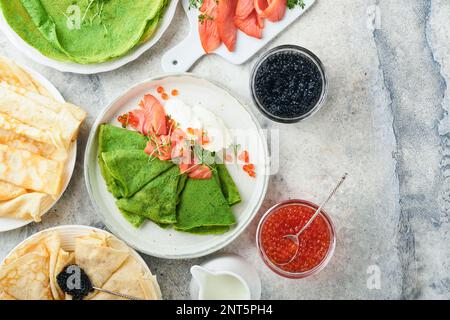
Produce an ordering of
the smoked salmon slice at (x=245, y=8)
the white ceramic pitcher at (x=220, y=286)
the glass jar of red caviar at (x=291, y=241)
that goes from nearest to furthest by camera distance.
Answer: the white ceramic pitcher at (x=220, y=286) < the glass jar of red caviar at (x=291, y=241) < the smoked salmon slice at (x=245, y=8)

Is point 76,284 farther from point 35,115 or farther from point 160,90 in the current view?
point 160,90

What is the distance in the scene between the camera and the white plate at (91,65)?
2.15m

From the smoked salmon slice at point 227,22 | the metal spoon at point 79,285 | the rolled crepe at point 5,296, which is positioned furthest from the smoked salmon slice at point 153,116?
the rolled crepe at point 5,296

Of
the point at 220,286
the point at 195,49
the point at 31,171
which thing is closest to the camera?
the point at 220,286

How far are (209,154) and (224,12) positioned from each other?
0.54m

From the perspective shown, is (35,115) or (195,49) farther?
(195,49)

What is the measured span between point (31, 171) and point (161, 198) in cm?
49

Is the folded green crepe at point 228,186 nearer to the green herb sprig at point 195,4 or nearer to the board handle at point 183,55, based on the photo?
the board handle at point 183,55

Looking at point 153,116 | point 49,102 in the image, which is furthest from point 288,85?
point 49,102

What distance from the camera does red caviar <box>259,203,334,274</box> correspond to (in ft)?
6.70

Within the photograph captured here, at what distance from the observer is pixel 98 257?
2027mm

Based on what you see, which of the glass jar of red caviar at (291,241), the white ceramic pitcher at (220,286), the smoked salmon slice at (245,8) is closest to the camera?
the white ceramic pitcher at (220,286)

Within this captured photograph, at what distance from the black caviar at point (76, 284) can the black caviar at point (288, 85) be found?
904 millimetres

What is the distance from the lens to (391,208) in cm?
221
